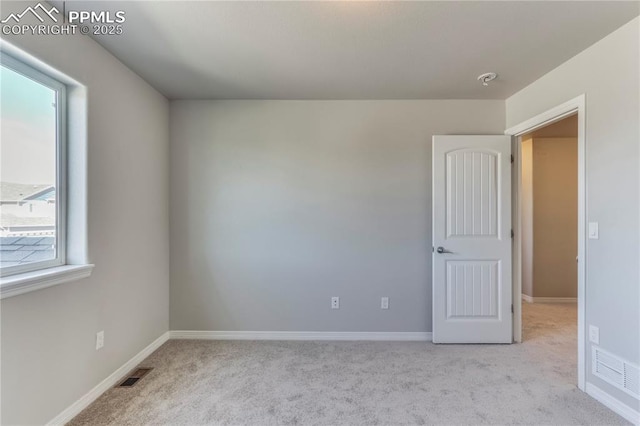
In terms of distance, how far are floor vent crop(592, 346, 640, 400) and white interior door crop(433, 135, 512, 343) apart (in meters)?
0.86

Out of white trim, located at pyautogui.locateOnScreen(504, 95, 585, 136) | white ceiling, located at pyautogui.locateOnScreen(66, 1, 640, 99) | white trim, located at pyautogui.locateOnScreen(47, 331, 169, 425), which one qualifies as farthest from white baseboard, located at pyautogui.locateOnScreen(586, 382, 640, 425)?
white trim, located at pyautogui.locateOnScreen(47, 331, 169, 425)

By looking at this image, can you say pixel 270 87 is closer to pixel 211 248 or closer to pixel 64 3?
pixel 64 3

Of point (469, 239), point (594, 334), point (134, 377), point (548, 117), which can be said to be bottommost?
point (134, 377)

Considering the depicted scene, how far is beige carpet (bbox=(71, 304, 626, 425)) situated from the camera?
5.85ft

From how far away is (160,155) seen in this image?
281 cm

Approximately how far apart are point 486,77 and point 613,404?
8.17 ft

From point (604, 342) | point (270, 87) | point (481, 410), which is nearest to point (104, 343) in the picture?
point (270, 87)

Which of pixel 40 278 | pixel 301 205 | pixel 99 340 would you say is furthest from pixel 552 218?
pixel 40 278

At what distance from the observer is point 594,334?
196 cm

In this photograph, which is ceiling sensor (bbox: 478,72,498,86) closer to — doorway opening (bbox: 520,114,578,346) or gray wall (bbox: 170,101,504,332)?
gray wall (bbox: 170,101,504,332)

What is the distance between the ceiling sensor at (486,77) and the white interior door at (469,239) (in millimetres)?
504

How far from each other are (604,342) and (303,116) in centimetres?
296

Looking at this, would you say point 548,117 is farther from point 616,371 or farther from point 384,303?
point 384,303

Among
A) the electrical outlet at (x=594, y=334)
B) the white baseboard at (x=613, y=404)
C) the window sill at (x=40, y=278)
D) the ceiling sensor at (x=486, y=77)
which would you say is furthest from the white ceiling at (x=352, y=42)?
the white baseboard at (x=613, y=404)
